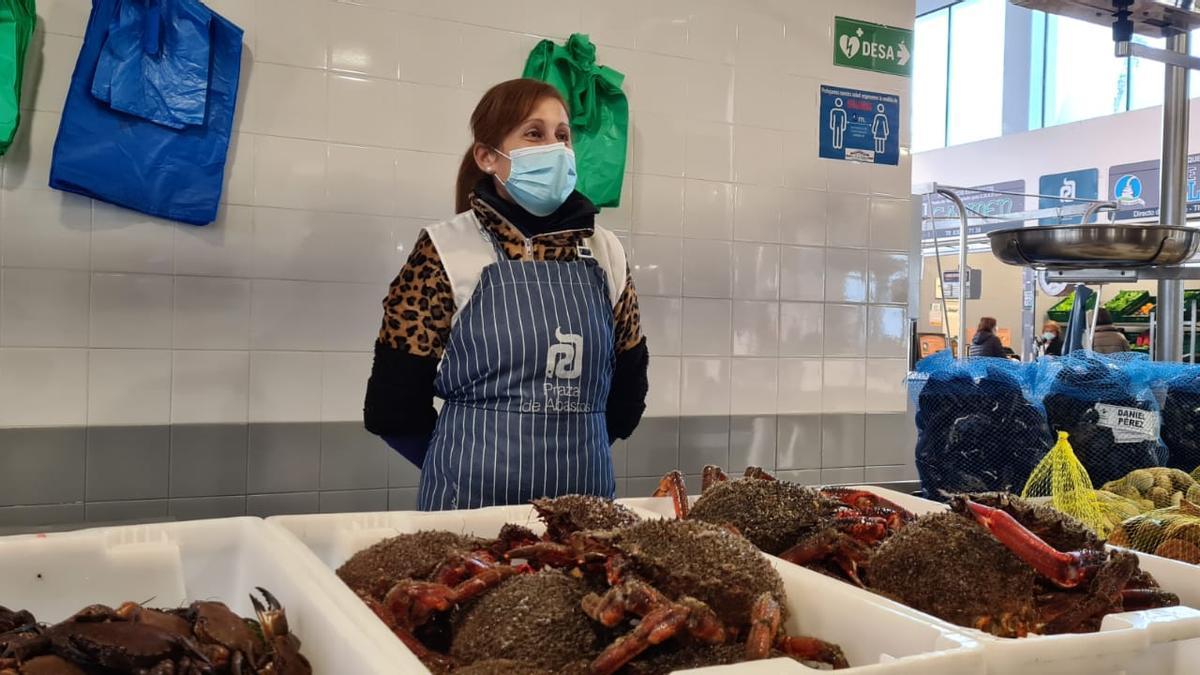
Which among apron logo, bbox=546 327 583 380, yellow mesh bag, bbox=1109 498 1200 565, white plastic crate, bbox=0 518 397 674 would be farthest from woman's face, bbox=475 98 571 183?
yellow mesh bag, bbox=1109 498 1200 565

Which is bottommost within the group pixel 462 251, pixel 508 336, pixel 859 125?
pixel 508 336

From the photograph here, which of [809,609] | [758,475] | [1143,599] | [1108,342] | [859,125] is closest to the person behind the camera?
[809,609]

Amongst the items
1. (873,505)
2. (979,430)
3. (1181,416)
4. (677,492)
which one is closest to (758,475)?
(677,492)

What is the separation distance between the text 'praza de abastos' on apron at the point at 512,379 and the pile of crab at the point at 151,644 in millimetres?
980

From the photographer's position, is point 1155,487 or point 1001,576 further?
point 1155,487

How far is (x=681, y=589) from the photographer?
105 centimetres

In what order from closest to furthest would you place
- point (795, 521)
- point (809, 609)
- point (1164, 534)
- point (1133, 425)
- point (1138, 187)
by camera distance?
point (809, 609) < point (795, 521) < point (1164, 534) < point (1133, 425) < point (1138, 187)

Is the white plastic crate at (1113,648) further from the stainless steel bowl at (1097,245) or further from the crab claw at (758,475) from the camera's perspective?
the stainless steel bowl at (1097,245)

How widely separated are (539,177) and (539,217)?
102mm

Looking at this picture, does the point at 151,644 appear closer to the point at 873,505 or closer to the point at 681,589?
the point at 681,589

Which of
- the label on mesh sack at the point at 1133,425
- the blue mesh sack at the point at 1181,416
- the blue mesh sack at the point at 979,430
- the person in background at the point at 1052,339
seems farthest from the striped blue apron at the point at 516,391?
the person in background at the point at 1052,339

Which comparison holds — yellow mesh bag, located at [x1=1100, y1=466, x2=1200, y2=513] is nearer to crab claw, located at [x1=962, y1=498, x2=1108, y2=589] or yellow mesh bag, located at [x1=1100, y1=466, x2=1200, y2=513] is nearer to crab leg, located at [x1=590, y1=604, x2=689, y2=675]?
crab claw, located at [x1=962, y1=498, x2=1108, y2=589]

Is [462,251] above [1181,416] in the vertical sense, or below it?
above

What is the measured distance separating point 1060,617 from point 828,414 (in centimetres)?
286
